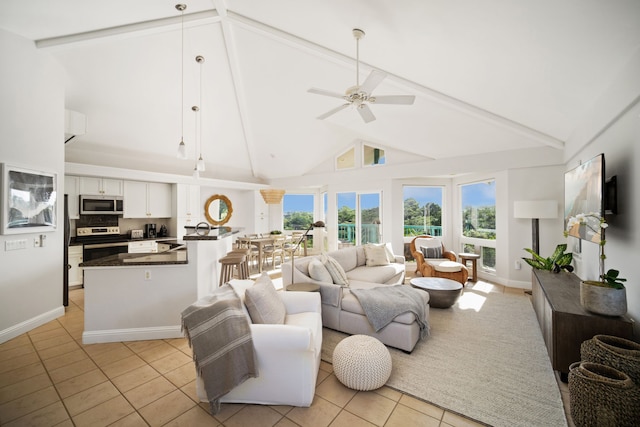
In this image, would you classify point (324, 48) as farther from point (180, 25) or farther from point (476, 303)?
point (476, 303)

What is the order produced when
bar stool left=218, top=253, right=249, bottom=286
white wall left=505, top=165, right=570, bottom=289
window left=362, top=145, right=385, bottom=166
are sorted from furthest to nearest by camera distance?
window left=362, top=145, right=385, bottom=166 → white wall left=505, top=165, right=570, bottom=289 → bar stool left=218, top=253, right=249, bottom=286

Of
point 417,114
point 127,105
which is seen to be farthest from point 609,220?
point 127,105

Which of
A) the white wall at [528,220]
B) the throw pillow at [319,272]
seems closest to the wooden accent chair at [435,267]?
the white wall at [528,220]

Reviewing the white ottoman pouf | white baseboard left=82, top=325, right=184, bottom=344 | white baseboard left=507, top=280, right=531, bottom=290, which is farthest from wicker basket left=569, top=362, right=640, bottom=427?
white baseboard left=507, top=280, right=531, bottom=290

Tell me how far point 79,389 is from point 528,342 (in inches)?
166

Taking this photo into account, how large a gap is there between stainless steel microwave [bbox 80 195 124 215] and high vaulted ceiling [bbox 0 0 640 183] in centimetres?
71

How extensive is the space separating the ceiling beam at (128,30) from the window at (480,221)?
5.53 metres

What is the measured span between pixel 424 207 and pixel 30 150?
6674mm

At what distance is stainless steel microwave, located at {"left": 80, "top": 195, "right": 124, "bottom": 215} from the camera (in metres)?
4.86

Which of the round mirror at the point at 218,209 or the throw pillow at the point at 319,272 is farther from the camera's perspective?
the round mirror at the point at 218,209

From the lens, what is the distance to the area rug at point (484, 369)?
190 centimetres

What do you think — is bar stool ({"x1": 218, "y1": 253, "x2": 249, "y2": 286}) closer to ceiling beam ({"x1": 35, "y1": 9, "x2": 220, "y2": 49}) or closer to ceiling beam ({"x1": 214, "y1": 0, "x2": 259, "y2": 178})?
ceiling beam ({"x1": 214, "y1": 0, "x2": 259, "y2": 178})

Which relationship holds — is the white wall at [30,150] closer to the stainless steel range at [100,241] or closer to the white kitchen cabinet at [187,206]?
the stainless steel range at [100,241]

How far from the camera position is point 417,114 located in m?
4.43
